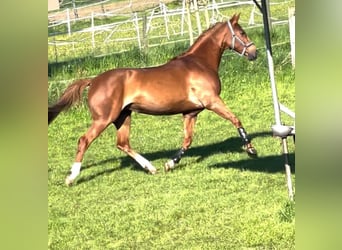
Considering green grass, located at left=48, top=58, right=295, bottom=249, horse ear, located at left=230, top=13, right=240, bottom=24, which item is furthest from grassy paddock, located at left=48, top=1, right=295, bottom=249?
horse ear, located at left=230, top=13, right=240, bottom=24

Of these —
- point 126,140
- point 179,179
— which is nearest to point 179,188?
point 179,179

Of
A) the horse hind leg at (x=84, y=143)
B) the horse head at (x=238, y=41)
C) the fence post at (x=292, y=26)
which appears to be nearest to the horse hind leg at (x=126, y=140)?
the horse hind leg at (x=84, y=143)

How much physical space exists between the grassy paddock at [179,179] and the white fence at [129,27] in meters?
0.07

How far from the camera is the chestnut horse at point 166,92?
5.53 m

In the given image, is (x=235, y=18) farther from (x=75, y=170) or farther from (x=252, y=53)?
(x=75, y=170)

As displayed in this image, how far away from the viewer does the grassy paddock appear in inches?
216

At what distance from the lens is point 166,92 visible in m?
5.57

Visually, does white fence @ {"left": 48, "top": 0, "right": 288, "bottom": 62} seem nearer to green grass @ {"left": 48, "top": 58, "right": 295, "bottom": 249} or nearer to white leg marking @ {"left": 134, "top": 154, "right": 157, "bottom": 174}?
green grass @ {"left": 48, "top": 58, "right": 295, "bottom": 249}

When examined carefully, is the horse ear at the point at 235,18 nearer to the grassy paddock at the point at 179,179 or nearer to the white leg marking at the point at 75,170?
the grassy paddock at the point at 179,179
